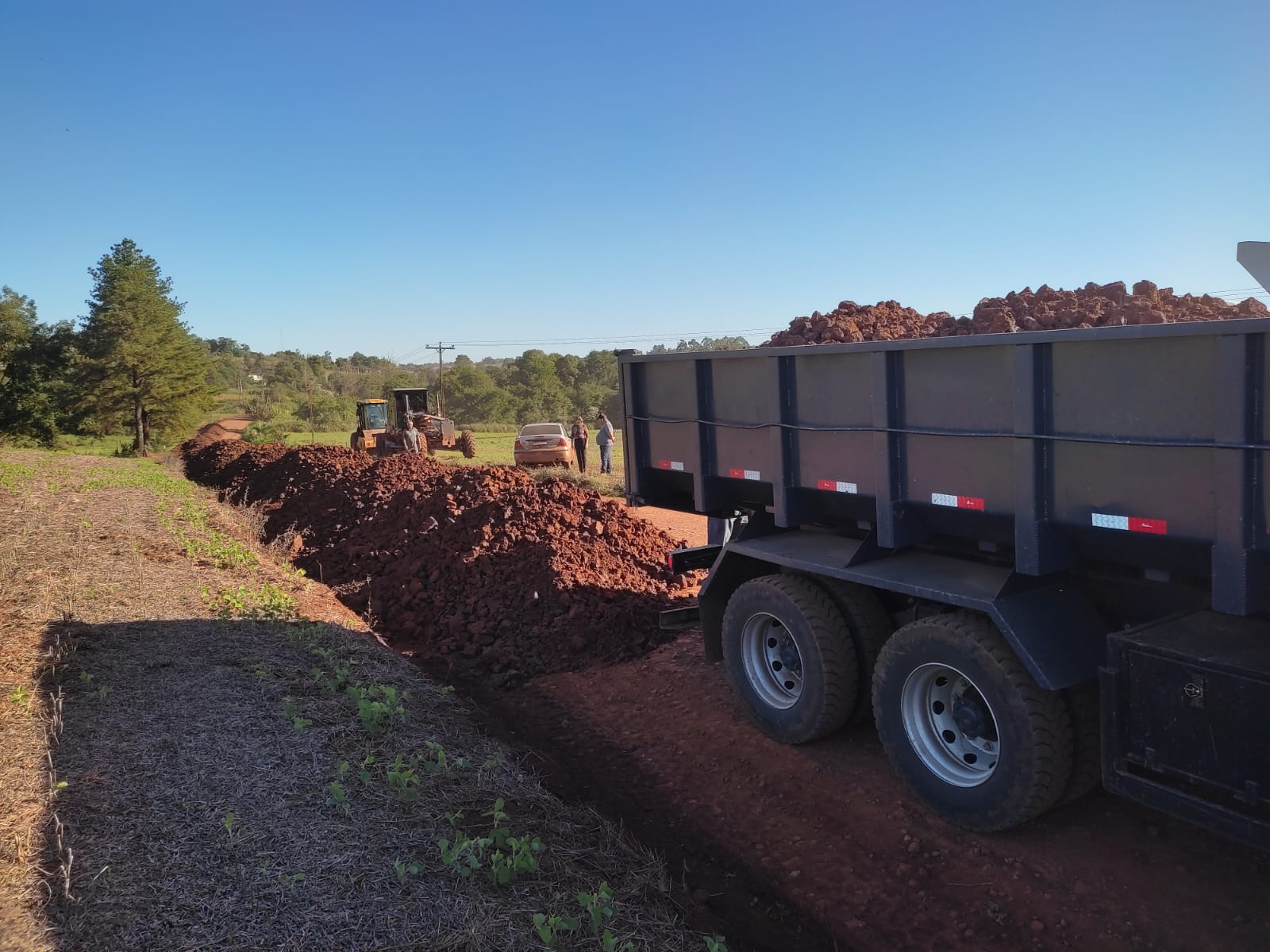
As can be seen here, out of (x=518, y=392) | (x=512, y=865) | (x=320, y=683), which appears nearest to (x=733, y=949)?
(x=512, y=865)

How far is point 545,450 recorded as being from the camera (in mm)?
24328

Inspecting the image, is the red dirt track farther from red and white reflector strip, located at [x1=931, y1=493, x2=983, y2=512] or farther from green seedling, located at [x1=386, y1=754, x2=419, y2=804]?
red and white reflector strip, located at [x1=931, y1=493, x2=983, y2=512]

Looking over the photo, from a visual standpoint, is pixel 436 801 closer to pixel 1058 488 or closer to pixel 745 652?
pixel 745 652

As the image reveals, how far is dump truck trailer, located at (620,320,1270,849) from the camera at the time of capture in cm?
339

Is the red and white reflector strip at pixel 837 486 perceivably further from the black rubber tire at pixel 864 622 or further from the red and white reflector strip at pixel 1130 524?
the red and white reflector strip at pixel 1130 524

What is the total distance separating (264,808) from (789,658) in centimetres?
325

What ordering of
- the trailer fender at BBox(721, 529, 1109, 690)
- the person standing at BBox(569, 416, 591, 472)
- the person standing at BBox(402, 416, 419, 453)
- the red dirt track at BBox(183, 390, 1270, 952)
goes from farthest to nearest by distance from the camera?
the person standing at BBox(402, 416, 419, 453), the person standing at BBox(569, 416, 591, 472), the trailer fender at BBox(721, 529, 1109, 690), the red dirt track at BBox(183, 390, 1270, 952)

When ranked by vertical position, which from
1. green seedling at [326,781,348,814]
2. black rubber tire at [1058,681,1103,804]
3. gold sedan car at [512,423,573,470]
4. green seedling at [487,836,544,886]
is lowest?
green seedling at [487,836,544,886]

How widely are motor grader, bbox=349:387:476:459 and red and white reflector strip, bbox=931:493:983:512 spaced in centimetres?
2504

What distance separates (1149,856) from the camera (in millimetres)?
4137

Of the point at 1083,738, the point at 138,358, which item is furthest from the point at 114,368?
the point at 1083,738

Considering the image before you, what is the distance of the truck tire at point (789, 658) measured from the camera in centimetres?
530

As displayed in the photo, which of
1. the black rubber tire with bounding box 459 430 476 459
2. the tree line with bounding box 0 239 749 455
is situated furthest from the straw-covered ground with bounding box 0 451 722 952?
the tree line with bounding box 0 239 749 455

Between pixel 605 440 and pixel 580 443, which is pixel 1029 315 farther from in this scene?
pixel 580 443
